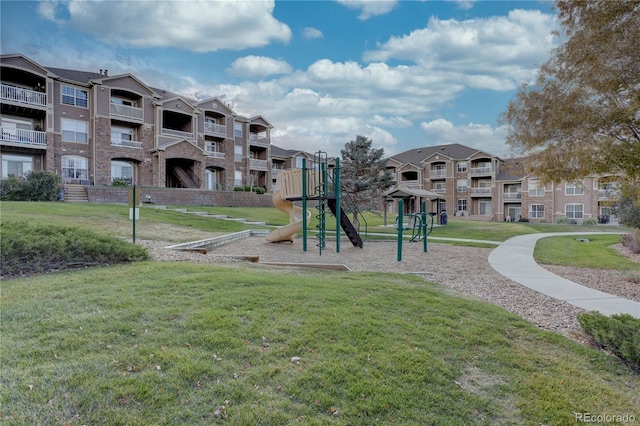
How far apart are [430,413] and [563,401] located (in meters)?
1.27

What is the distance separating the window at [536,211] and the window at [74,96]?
49.6m

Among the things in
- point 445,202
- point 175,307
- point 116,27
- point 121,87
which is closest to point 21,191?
point 121,87

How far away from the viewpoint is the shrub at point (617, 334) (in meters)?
4.03

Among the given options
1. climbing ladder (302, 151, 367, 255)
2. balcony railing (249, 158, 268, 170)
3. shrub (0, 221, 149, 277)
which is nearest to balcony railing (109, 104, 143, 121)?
balcony railing (249, 158, 268, 170)

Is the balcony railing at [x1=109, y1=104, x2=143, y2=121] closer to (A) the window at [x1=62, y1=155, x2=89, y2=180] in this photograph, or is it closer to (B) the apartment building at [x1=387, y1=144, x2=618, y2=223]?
(A) the window at [x1=62, y1=155, x2=89, y2=180]

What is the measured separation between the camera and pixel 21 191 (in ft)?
70.9

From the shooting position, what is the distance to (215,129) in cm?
3788

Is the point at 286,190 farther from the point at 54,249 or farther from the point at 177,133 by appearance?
the point at 177,133

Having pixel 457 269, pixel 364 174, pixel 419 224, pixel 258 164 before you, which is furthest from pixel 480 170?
pixel 457 269

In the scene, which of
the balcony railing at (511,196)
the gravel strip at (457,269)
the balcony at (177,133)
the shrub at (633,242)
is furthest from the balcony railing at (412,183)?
the gravel strip at (457,269)

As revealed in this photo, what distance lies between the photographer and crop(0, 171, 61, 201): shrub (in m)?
21.4

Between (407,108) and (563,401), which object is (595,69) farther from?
(407,108)

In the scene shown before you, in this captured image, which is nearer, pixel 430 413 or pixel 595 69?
pixel 430 413

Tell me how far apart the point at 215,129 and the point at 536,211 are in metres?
40.0
